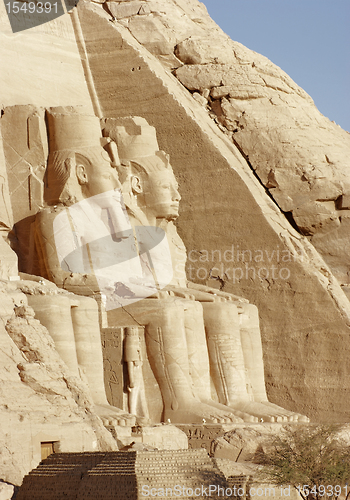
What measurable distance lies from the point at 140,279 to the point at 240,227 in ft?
7.81

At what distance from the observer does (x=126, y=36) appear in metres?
16.5

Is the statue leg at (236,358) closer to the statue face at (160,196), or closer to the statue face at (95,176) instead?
the statue face at (160,196)

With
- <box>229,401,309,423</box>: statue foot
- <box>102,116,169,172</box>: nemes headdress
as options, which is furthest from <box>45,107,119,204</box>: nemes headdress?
<box>229,401,309,423</box>: statue foot

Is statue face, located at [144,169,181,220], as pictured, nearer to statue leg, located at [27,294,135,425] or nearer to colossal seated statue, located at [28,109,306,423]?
colossal seated statue, located at [28,109,306,423]

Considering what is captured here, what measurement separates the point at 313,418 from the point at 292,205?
10.9ft

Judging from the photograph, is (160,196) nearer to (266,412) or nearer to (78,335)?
(266,412)

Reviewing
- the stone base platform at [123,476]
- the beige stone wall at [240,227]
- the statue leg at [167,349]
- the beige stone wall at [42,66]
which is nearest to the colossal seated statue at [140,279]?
the statue leg at [167,349]

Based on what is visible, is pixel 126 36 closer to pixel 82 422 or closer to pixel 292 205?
pixel 292 205

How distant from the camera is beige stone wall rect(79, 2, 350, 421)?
14.4 m

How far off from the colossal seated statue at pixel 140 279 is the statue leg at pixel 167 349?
0.01 meters

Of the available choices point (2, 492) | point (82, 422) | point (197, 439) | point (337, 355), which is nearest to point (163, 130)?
point (337, 355)

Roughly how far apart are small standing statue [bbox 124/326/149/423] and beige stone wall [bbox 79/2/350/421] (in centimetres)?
315

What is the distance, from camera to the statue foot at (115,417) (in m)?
10.3

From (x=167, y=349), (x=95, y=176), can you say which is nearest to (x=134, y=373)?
(x=167, y=349)
